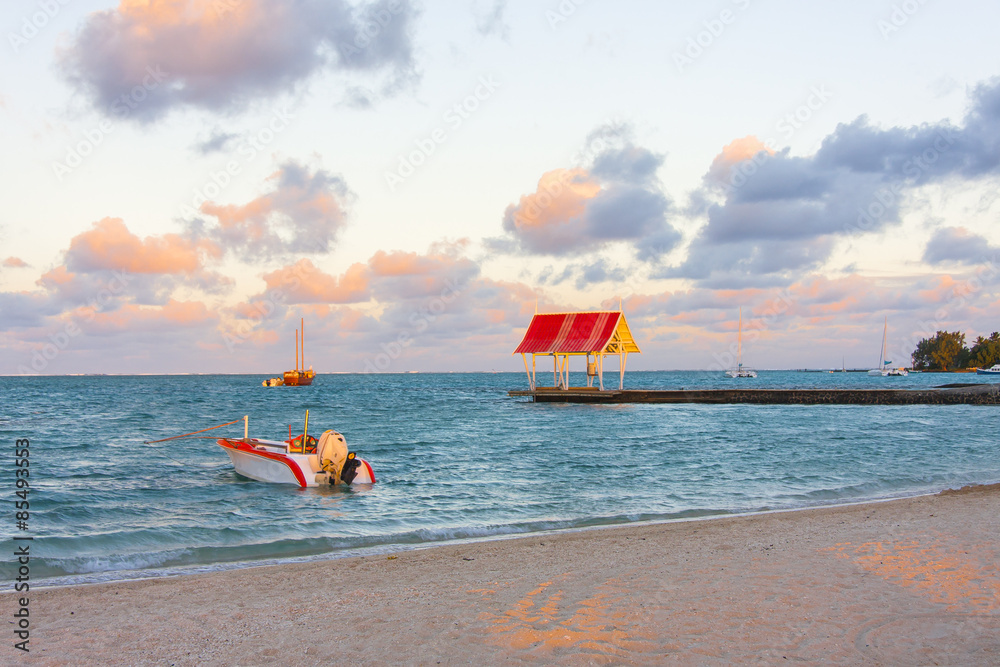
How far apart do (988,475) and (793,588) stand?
14.0 metres

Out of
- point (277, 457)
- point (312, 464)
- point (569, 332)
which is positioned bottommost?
point (312, 464)

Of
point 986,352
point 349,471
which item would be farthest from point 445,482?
point 986,352

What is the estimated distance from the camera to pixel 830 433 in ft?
94.6

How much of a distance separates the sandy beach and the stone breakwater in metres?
39.6

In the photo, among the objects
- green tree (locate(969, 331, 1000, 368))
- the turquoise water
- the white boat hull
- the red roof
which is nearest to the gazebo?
the red roof

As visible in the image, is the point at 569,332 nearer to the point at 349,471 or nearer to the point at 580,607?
the point at 349,471

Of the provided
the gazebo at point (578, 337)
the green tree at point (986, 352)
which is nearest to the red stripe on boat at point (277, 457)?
the gazebo at point (578, 337)

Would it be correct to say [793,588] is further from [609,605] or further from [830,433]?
[830,433]

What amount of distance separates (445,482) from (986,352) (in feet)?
513

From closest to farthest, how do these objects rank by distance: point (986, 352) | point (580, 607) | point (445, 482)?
1. point (580, 607)
2. point (445, 482)
3. point (986, 352)

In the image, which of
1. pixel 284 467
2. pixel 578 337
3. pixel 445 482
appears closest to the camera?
pixel 284 467

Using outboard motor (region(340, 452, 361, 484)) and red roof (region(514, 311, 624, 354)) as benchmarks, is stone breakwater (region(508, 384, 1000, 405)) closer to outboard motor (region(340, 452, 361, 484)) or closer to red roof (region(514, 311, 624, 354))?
red roof (region(514, 311, 624, 354))

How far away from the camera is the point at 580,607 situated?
6711 millimetres

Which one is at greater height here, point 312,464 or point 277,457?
point 277,457
